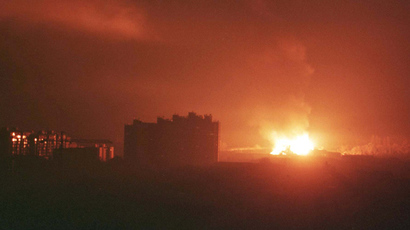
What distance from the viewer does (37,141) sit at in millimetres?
63469

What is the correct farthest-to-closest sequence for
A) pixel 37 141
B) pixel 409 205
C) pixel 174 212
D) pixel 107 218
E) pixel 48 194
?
pixel 37 141 < pixel 48 194 < pixel 409 205 < pixel 174 212 < pixel 107 218

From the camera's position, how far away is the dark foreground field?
2203cm

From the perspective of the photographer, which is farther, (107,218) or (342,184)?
(342,184)

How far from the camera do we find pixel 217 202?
27.5 metres

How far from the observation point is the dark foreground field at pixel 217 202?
867 inches

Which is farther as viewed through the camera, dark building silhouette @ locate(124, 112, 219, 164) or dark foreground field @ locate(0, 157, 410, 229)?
dark building silhouette @ locate(124, 112, 219, 164)

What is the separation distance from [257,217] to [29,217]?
618 inches

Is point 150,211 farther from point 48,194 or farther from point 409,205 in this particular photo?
point 409,205

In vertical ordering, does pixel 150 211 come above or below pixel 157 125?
below

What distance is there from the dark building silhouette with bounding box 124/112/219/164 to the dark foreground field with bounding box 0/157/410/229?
21654 millimetres

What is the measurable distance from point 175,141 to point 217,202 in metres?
37.8

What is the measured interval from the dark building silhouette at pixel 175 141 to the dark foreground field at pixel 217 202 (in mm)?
21654

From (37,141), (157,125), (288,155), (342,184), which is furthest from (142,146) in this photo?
(342,184)

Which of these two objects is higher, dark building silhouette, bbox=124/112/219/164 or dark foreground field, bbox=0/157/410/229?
dark building silhouette, bbox=124/112/219/164
